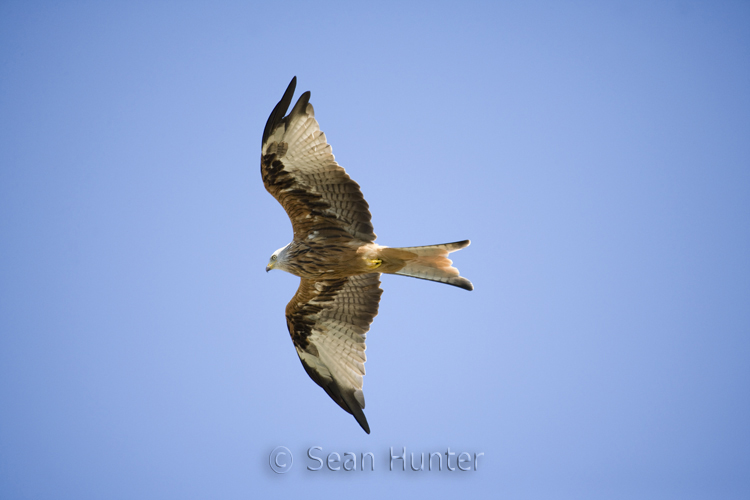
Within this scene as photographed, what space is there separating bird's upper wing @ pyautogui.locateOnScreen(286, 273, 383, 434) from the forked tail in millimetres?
852

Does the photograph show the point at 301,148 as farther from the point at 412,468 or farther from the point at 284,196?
the point at 412,468

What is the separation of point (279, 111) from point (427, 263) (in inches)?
89.2

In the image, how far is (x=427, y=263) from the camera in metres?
6.84

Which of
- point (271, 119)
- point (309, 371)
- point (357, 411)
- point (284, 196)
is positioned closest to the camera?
point (271, 119)

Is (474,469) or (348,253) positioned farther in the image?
(474,469)

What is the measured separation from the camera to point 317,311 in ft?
26.1

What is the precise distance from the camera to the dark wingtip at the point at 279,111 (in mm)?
6344

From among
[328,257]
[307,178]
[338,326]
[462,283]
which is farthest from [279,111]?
[338,326]

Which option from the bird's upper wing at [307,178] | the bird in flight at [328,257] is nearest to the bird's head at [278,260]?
the bird in flight at [328,257]

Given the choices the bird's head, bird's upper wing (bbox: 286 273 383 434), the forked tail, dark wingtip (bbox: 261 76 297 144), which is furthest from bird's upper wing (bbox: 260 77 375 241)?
bird's upper wing (bbox: 286 273 383 434)

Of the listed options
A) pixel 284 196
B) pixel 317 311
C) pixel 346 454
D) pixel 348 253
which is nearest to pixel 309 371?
pixel 317 311

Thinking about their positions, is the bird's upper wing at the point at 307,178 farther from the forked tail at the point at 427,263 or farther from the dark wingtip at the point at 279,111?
the forked tail at the point at 427,263

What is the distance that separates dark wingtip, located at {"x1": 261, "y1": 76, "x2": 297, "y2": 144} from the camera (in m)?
6.34

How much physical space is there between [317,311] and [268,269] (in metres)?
1.02
